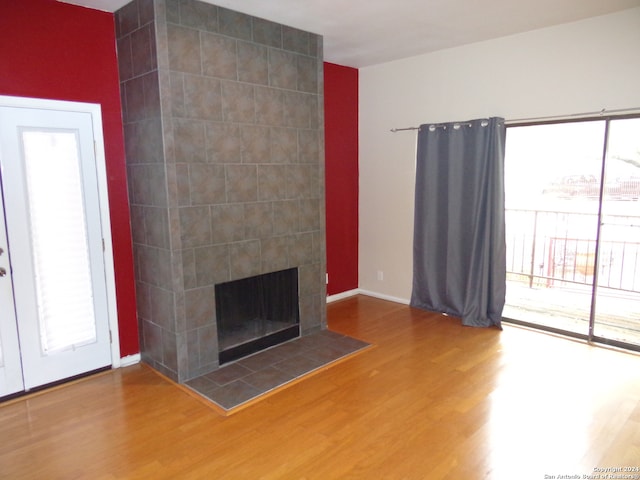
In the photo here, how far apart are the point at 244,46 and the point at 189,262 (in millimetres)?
1688

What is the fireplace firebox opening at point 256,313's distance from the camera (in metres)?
3.39

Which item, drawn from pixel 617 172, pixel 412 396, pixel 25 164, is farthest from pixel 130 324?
pixel 617 172

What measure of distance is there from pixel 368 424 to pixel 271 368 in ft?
3.27

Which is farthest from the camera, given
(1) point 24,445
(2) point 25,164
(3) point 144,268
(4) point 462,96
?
(4) point 462,96

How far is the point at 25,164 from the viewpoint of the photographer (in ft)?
9.22

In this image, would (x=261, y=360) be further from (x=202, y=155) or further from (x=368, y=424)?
(x=202, y=155)

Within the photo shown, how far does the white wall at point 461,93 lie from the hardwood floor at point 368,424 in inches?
71.4

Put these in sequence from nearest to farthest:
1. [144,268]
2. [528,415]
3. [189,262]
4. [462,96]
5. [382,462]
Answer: [382,462] → [528,415] → [189,262] → [144,268] → [462,96]

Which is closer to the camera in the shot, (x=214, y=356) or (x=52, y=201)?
(x=52, y=201)

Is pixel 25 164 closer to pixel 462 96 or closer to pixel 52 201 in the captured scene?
pixel 52 201

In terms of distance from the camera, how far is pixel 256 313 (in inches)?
142

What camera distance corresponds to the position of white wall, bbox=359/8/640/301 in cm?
329

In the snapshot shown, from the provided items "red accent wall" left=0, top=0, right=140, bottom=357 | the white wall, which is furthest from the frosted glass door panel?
the white wall

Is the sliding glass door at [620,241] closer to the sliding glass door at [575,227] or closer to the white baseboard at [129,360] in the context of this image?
the sliding glass door at [575,227]
